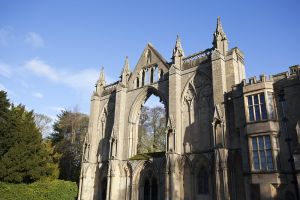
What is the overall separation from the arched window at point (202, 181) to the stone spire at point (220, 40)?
9.24 meters

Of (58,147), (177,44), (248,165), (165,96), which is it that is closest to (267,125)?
(248,165)

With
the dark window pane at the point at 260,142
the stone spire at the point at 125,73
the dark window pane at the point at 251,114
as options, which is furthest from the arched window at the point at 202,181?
the stone spire at the point at 125,73

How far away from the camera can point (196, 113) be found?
2198cm

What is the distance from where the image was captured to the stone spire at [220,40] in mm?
21734

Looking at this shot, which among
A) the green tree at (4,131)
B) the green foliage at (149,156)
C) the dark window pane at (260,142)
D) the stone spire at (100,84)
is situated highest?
the stone spire at (100,84)

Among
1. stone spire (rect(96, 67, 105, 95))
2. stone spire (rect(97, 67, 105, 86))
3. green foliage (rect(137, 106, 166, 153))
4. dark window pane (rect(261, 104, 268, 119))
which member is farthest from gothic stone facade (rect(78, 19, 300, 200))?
green foliage (rect(137, 106, 166, 153))

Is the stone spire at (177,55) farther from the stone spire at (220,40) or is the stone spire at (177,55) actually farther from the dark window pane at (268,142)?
the dark window pane at (268,142)

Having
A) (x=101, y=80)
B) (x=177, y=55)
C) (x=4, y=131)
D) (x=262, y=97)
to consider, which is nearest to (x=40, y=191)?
(x=4, y=131)

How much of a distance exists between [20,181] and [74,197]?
5664mm

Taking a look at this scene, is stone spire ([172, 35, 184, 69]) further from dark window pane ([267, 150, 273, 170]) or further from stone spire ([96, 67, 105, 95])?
dark window pane ([267, 150, 273, 170])

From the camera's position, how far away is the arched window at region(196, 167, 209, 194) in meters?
19.8

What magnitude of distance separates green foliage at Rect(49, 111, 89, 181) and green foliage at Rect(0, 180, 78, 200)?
27.7 ft

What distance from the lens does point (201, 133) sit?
833 inches

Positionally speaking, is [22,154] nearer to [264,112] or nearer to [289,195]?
[264,112]
